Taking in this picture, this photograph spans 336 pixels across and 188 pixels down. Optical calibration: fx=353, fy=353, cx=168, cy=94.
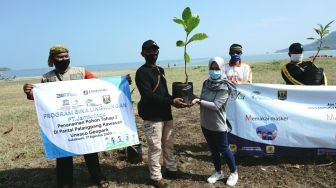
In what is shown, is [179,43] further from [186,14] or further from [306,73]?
[306,73]

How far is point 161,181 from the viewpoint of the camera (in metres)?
5.42

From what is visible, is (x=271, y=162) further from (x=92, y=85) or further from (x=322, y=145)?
(x=92, y=85)

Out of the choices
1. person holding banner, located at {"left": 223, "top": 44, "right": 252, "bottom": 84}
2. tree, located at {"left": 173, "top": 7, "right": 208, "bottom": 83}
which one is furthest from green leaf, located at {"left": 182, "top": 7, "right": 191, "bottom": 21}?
person holding banner, located at {"left": 223, "top": 44, "right": 252, "bottom": 84}

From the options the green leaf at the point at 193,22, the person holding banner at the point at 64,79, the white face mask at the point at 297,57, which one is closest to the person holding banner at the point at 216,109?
the green leaf at the point at 193,22

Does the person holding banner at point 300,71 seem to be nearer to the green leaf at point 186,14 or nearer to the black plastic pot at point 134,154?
the green leaf at point 186,14

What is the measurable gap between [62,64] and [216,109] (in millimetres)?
2354

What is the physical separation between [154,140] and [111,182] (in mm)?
1128

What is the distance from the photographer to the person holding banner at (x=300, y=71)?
6074 millimetres

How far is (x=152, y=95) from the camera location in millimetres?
5102

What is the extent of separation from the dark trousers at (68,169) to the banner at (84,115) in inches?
9.6

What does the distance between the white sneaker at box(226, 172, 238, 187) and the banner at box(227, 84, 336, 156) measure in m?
0.90

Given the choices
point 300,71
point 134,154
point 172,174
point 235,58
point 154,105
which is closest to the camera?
point 154,105

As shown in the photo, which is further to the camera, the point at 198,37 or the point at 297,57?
the point at 297,57

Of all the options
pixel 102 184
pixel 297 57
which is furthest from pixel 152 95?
pixel 297 57
